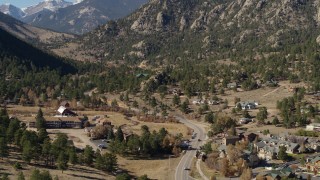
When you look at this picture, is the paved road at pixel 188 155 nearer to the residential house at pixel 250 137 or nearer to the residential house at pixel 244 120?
the residential house at pixel 250 137

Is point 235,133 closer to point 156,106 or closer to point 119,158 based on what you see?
point 119,158

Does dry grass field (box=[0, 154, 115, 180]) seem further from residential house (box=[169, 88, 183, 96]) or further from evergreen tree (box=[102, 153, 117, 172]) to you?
residential house (box=[169, 88, 183, 96])

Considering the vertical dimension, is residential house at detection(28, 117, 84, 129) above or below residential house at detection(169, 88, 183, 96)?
below

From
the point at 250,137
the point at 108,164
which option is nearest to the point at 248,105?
the point at 250,137

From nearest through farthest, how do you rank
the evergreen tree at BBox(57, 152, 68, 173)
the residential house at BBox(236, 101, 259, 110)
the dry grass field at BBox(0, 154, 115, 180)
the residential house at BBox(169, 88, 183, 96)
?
the dry grass field at BBox(0, 154, 115, 180) < the evergreen tree at BBox(57, 152, 68, 173) < the residential house at BBox(236, 101, 259, 110) < the residential house at BBox(169, 88, 183, 96)

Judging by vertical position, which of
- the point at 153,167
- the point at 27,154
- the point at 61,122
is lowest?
the point at 153,167

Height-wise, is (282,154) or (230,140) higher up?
(230,140)

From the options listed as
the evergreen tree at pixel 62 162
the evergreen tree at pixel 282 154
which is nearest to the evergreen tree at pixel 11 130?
the evergreen tree at pixel 62 162

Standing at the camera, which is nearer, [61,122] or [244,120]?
[61,122]

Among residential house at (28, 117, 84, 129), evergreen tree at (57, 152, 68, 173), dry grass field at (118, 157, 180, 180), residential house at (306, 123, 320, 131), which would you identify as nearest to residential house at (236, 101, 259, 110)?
residential house at (306, 123, 320, 131)

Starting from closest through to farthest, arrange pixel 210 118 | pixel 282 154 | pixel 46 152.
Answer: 1. pixel 46 152
2. pixel 282 154
3. pixel 210 118

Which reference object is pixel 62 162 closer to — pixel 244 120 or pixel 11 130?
pixel 11 130
